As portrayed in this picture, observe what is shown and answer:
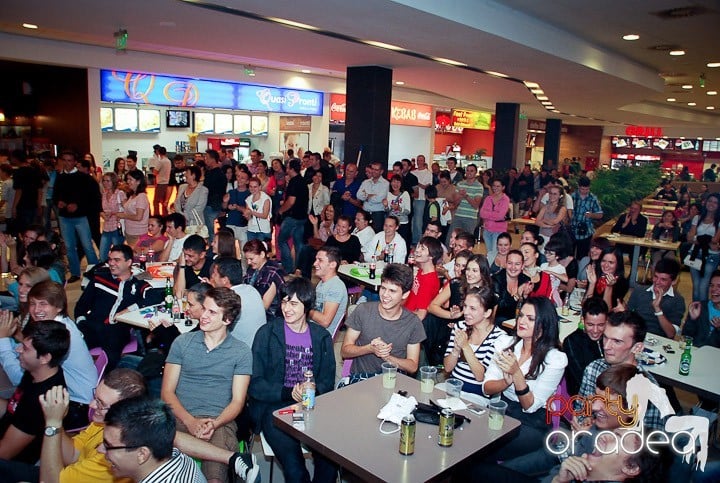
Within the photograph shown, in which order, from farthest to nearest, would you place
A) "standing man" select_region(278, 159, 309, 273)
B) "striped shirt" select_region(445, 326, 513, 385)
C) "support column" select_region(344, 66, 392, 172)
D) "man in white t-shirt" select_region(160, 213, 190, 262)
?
1. "support column" select_region(344, 66, 392, 172)
2. "standing man" select_region(278, 159, 309, 273)
3. "man in white t-shirt" select_region(160, 213, 190, 262)
4. "striped shirt" select_region(445, 326, 513, 385)

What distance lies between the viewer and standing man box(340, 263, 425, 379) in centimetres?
397

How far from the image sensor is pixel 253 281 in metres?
5.07

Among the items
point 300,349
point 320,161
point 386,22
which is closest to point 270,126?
point 320,161

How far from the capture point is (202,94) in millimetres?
14797

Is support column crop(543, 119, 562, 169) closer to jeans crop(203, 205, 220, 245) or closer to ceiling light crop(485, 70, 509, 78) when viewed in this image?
ceiling light crop(485, 70, 509, 78)

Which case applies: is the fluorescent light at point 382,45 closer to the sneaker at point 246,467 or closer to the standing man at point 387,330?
the standing man at point 387,330

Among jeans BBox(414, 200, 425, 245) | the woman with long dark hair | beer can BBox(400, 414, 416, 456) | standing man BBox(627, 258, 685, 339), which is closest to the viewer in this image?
beer can BBox(400, 414, 416, 456)

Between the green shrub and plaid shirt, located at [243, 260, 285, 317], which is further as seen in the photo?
the green shrub

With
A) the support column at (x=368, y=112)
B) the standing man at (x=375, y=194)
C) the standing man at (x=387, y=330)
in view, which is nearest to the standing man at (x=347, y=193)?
the standing man at (x=375, y=194)

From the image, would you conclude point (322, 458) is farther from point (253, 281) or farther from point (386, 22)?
point (386, 22)

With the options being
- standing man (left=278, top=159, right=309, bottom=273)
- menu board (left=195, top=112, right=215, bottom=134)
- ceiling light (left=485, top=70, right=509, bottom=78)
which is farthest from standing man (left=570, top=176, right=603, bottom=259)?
menu board (left=195, top=112, right=215, bottom=134)

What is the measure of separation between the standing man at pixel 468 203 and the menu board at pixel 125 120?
7919 millimetres

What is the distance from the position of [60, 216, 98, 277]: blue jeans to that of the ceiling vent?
769cm

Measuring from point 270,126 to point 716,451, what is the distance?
14565 mm
